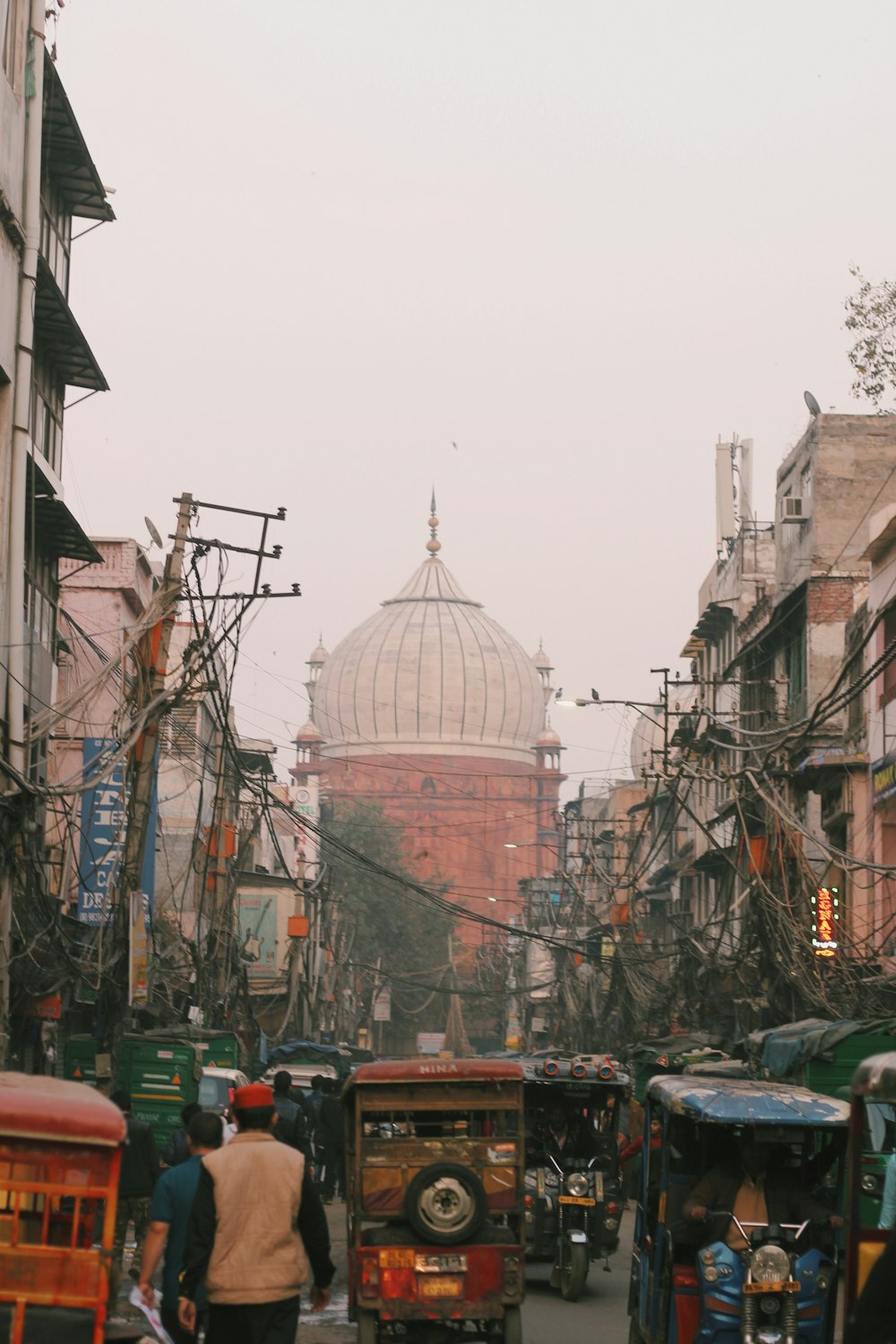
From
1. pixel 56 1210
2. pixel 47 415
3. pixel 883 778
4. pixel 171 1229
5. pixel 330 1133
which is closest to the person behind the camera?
pixel 56 1210

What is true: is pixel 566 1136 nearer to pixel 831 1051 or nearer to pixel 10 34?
pixel 831 1051

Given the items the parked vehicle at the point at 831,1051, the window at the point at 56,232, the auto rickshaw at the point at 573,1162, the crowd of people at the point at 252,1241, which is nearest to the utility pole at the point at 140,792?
the auto rickshaw at the point at 573,1162

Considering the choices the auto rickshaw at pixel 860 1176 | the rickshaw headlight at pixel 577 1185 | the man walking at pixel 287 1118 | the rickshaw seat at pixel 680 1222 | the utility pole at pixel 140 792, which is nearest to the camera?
the auto rickshaw at pixel 860 1176

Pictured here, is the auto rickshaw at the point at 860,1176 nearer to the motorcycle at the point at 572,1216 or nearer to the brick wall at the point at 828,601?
the motorcycle at the point at 572,1216

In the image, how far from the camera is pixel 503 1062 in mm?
12484

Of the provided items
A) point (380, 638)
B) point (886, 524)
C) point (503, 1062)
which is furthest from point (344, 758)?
point (503, 1062)

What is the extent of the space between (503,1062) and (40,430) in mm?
18701

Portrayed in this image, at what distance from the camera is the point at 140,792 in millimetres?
22172

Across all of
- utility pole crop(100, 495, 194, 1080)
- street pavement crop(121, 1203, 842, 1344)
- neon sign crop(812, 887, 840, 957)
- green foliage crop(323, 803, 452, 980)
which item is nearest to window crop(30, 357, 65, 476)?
utility pole crop(100, 495, 194, 1080)

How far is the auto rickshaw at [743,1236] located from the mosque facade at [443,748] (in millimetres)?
97768

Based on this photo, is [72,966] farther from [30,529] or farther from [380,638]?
[380,638]

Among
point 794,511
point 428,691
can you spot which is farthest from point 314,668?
point 794,511

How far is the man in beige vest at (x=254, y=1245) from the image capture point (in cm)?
834

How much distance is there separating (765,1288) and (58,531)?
69.6 ft
